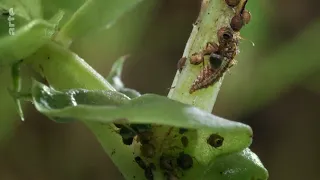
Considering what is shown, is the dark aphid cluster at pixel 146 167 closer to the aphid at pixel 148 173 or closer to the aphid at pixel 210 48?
the aphid at pixel 148 173

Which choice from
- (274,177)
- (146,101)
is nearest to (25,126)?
(274,177)

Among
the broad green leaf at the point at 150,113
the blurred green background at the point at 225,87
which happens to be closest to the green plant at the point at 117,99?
the broad green leaf at the point at 150,113

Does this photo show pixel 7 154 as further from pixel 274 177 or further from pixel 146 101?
pixel 146 101

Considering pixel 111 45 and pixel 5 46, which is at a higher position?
pixel 5 46

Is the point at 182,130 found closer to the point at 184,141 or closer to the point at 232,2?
the point at 184,141

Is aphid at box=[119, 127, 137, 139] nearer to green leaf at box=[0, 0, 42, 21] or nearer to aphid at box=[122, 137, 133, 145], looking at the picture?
aphid at box=[122, 137, 133, 145]

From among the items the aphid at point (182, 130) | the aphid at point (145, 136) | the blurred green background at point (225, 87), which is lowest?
the blurred green background at point (225, 87)
